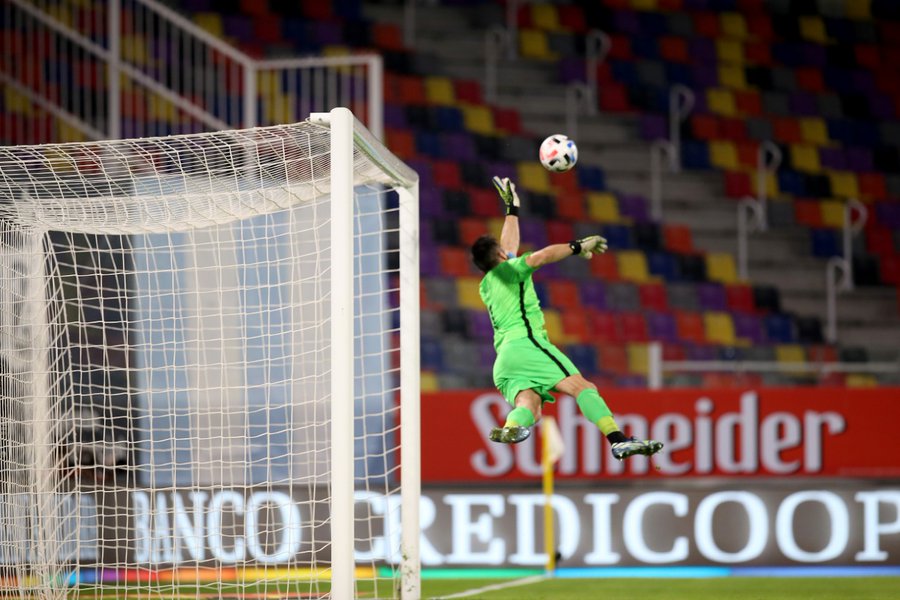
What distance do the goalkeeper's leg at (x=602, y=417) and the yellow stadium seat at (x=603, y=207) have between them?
7341mm

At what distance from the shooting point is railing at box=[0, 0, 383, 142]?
34.6ft

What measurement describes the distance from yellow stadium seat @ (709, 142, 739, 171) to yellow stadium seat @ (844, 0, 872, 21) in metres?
2.83

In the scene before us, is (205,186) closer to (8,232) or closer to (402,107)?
(8,232)

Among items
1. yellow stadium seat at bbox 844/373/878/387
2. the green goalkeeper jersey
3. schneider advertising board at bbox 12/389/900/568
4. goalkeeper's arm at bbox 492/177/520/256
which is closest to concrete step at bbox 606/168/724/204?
yellow stadium seat at bbox 844/373/878/387

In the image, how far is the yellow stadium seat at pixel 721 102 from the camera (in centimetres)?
1524

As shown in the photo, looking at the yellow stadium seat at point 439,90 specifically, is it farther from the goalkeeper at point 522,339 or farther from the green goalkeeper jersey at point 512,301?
the green goalkeeper jersey at point 512,301

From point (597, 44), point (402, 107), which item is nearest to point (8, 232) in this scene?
point (402, 107)

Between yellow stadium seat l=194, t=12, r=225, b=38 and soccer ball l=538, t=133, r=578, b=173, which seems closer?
soccer ball l=538, t=133, r=578, b=173

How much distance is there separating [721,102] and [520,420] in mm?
9885

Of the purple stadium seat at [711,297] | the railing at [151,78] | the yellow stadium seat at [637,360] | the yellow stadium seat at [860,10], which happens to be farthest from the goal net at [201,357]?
the yellow stadium seat at [860,10]

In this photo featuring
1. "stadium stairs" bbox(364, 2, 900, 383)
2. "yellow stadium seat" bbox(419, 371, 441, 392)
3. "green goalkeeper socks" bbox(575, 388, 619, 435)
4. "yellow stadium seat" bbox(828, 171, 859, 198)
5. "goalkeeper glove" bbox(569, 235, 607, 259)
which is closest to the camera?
"goalkeeper glove" bbox(569, 235, 607, 259)

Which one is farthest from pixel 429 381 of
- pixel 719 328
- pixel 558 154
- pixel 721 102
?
pixel 721 102

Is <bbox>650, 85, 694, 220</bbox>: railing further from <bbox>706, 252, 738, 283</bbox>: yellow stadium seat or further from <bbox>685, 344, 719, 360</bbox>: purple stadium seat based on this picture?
<bbox>685, 344, 719, 360</bbox>: purple stadium seat

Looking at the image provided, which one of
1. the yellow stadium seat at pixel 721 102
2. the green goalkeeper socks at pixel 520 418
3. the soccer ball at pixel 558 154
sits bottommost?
the green goalkeeper socks at pixel 520 418
